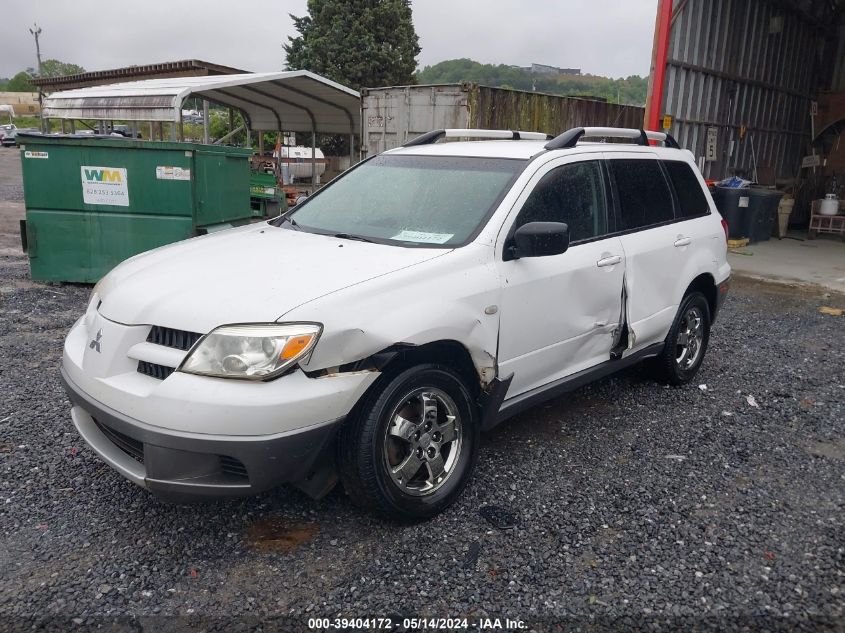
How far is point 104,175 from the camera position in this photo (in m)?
7.46

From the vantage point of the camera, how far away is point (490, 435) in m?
4.32

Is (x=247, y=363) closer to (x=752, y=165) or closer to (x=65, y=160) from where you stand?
(x=65, y=160)

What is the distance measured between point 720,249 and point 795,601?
3125 mm

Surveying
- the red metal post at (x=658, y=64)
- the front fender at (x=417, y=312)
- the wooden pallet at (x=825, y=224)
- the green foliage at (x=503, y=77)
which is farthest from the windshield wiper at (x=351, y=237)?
the green foliage at (x=503, y=77)

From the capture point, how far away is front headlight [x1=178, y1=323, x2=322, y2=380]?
271cm

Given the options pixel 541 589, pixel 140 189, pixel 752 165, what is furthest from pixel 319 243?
pixel 752 165

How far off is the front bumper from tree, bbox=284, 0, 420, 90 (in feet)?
95.1

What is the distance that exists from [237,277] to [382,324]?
2.30 feet

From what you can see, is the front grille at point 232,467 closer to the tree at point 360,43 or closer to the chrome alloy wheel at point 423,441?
the chrome alloy wheel at point 423,441

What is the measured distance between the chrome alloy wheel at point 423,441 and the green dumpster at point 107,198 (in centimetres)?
514

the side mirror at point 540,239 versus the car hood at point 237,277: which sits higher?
the side mirror at point 540,239

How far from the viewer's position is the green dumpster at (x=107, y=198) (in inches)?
291

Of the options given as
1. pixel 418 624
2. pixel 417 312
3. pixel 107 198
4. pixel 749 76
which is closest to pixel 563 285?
pixel 417 312

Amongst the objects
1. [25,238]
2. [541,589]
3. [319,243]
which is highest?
[319,243]
